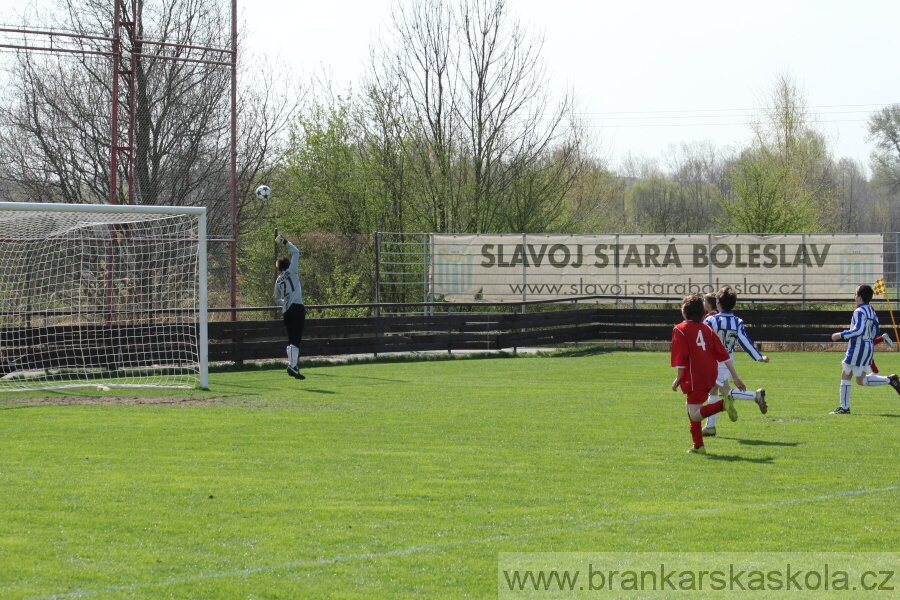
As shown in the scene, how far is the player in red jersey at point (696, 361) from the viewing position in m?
9.84

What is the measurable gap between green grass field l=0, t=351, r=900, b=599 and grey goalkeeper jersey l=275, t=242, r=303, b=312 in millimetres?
2923

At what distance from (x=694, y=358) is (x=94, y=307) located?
13100 mm

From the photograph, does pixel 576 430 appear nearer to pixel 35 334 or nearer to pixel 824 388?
pixel 824 388

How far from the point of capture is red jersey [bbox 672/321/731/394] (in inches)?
389

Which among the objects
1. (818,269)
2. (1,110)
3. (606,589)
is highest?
(1,110)

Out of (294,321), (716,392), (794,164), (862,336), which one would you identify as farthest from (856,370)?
(794,164)

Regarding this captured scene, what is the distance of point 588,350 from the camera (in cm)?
2567

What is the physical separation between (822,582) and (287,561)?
3007 mm

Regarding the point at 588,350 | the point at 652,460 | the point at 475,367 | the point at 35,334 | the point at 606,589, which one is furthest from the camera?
the point at 588,350

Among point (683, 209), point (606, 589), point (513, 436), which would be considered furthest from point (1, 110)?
point (683, 209)

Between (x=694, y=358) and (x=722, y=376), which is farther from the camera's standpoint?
(x=722, y=376)

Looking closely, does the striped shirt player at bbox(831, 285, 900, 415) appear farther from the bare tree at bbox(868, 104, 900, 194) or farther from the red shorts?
the bare tree at bbox(868, 104, 900, 194)

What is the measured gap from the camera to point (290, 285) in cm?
1723

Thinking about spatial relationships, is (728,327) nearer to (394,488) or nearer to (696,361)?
(696,361)
